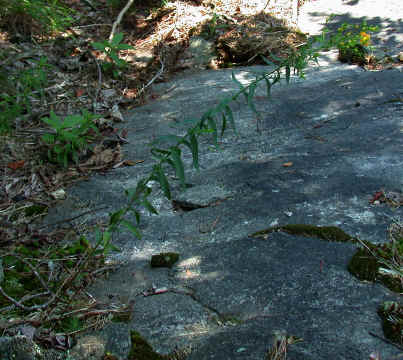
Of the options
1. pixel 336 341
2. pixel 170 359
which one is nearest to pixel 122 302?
pixel 170 359

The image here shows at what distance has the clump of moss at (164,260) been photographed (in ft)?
6.65

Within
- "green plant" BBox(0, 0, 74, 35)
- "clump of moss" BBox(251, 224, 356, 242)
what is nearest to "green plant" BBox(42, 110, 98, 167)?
"clump of moss" BBox(251, 224, 356, 242)

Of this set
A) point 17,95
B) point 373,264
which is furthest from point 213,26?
point 373,264

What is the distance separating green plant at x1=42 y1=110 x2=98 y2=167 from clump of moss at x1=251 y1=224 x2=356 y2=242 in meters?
1.58

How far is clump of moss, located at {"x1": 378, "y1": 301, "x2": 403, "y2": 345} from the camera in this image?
1312mm

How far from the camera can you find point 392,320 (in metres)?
1.36

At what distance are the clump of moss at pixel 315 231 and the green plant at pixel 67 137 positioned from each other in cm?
158

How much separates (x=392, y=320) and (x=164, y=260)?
107cm

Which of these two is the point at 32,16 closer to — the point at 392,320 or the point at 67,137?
the point at 67,137

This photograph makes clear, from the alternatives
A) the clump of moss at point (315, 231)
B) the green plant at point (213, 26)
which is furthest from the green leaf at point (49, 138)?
the green plant at point (213, 26)

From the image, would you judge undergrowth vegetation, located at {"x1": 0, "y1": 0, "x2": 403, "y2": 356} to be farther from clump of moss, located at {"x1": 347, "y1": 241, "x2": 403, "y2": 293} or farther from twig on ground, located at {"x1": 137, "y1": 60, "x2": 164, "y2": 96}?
twig on ground, located at {"x1": 137, "y1": 60, "x2": 164, "y2": 96}

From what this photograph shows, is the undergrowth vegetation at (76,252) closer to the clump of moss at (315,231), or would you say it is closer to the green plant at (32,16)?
the clump of moss at (315,231)

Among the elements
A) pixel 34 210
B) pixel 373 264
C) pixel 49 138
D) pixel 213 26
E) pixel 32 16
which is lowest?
pixel 34 210

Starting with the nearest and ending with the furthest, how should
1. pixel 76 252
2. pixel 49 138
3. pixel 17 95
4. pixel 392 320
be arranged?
pixel 392 320 → pixel 76 252 → pixel 49 138 → pixel 17 95
